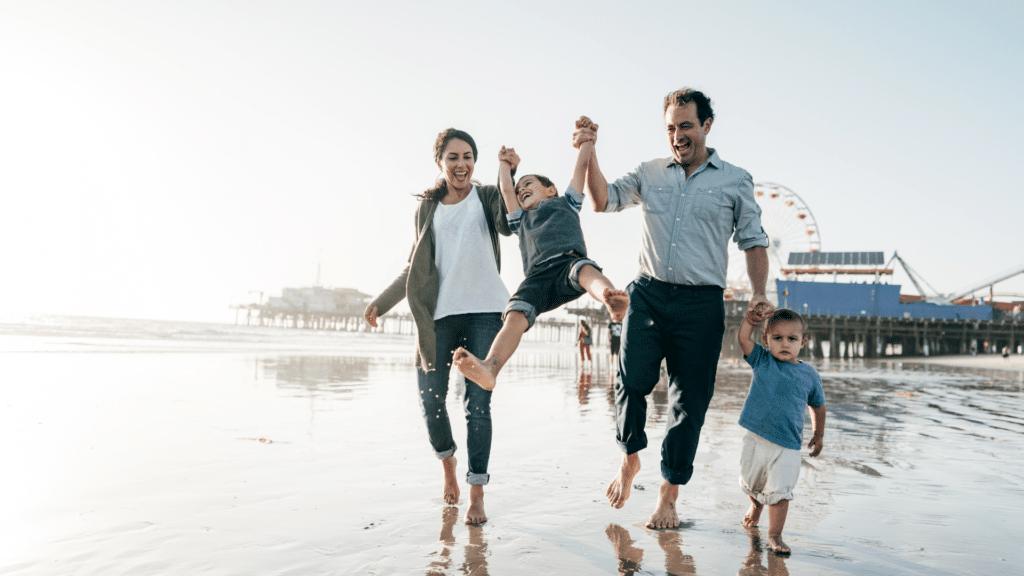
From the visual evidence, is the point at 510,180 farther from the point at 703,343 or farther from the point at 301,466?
the point at 301,466

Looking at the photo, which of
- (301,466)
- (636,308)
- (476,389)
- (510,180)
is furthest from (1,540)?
(636,308)

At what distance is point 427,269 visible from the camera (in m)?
2.98

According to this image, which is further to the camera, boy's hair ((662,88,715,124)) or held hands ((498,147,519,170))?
held hands ((498,147,519,170))

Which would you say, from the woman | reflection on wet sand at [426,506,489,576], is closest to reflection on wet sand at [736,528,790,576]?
reflection on wet sand at [426,506,489,576]

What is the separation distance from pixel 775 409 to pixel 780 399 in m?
0.05

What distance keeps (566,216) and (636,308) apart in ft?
1.83

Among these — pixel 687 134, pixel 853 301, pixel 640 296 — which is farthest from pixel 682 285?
pixel 853 301

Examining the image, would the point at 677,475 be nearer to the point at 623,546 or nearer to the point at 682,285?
the point at 623,546

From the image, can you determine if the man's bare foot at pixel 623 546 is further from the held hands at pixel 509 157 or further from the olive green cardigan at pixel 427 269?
the held hands at pixel 509 157

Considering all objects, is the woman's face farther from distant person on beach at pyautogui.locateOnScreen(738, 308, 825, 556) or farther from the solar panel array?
the solar panel array

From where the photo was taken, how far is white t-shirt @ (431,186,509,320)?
290 cm

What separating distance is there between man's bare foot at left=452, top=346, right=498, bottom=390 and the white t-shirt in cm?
50

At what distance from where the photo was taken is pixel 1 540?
7.10ft

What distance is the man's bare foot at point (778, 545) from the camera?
2189 mm
